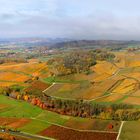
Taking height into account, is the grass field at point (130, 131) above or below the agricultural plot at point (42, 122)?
above

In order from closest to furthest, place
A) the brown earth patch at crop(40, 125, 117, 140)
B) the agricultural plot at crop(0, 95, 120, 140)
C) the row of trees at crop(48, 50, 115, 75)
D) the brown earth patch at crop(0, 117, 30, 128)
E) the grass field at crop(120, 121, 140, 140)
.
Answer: the grass field at crop(120, 121, 140, 140)
the brown earth patch at crop(40, 125, 117, 140)
the agricultural plot at crop(0, 95, 120, 140)
the brown earth patch at crop(0, 117, 30, 128)
the row of trees at crop(48, 50, 115, 75)

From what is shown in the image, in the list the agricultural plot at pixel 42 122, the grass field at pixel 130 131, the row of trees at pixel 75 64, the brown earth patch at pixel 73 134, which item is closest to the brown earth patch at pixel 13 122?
the agricultural plot at pixel 42 122

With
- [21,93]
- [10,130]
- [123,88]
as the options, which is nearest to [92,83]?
[123,88]

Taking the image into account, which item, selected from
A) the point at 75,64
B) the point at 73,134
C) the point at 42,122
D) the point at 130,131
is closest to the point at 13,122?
the point at 42,122

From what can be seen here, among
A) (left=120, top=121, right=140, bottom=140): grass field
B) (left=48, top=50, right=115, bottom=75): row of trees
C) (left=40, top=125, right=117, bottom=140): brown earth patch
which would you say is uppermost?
(left=48, top=50, right=115, bottom=75): row of trees

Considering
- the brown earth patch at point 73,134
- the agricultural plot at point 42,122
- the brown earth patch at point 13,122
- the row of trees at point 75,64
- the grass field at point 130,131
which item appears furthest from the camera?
the row of trees at point 75,64

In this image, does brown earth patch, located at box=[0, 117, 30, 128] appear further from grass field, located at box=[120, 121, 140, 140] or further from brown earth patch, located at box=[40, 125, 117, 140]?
grass field, located at box=[120, 121, 140, 140]

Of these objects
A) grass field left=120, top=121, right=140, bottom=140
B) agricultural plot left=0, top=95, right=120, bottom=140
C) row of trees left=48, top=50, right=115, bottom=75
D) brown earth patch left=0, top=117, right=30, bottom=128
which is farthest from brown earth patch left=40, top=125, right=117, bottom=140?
row of trees left=48, top=50, right=115, bottom=75

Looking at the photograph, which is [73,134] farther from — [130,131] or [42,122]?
[42,122]

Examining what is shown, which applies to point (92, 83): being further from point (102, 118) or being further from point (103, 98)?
point (102, 118)

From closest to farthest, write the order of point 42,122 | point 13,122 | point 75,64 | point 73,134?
1. point 73,134
2. point 42,122
3. point 13,122
4. point 75,64

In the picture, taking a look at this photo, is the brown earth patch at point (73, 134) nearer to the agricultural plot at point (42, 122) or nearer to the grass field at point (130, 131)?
the agricultural plot at point (42, 122)

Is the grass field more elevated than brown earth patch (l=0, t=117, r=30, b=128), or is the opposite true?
the grass field
